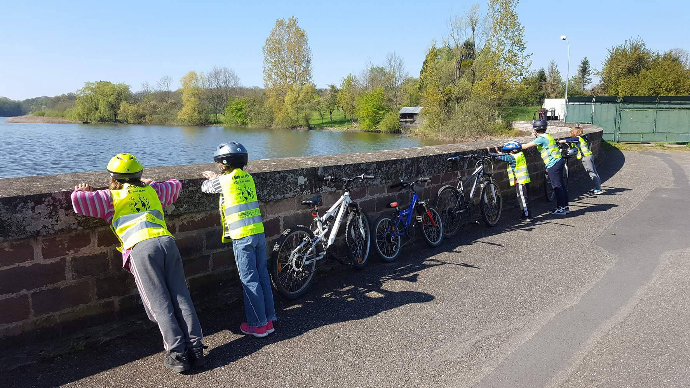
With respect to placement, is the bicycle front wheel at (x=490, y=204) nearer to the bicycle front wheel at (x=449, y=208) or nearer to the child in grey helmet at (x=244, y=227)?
the bicycle front wheel at (x=449, y=208)

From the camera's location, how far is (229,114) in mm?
85062

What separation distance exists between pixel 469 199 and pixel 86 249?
5401 mm

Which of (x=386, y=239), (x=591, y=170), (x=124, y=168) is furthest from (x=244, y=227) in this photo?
(x=591, y=170)

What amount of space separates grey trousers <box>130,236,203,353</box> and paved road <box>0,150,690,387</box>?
228 mm

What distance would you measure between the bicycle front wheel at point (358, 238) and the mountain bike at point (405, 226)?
0.12 m

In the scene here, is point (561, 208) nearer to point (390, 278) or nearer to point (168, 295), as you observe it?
point (390, 278)

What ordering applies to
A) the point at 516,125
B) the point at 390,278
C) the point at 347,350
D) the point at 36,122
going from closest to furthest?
the point at 347,350 < the point at 390,278 < the point at 516,125 < the point at 36,122

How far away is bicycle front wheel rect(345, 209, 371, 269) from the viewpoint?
5496 mm

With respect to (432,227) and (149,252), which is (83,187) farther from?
(432,227)

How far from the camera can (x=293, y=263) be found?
4.71 metres

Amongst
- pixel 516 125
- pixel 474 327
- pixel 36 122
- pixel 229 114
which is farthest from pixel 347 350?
pixel 36 122

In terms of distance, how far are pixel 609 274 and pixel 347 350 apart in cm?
335

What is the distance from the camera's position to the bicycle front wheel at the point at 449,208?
7.10 metres

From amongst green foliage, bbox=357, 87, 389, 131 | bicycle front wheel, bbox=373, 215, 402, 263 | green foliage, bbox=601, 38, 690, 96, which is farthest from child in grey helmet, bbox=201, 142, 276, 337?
green foliage, bbox=357, 87, 389, 131
